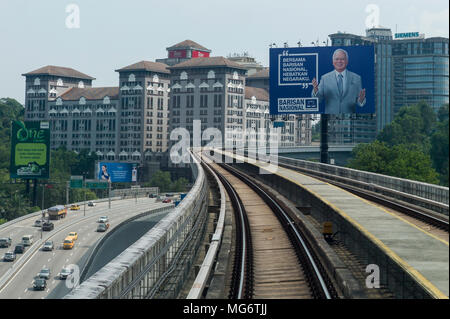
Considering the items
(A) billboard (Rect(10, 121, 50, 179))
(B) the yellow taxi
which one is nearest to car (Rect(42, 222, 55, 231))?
(B) the yellow taxi

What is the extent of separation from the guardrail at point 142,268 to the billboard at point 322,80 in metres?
39.0

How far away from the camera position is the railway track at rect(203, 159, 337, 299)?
1962 centimetres

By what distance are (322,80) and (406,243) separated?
4057cm

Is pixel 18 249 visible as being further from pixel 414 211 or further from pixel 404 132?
pixel 404 132

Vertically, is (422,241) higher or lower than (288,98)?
lower

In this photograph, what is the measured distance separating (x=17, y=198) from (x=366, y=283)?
139 meters

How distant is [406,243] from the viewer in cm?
2048

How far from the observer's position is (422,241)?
20.9 metres

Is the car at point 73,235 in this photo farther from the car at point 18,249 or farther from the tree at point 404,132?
the tree at point 404,132

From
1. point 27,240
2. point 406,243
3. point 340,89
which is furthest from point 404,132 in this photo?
point 406,243

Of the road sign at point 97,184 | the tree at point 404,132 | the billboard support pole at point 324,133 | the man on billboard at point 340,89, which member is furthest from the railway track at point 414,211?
the tree at point 404,132

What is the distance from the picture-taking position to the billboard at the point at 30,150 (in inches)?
5049
